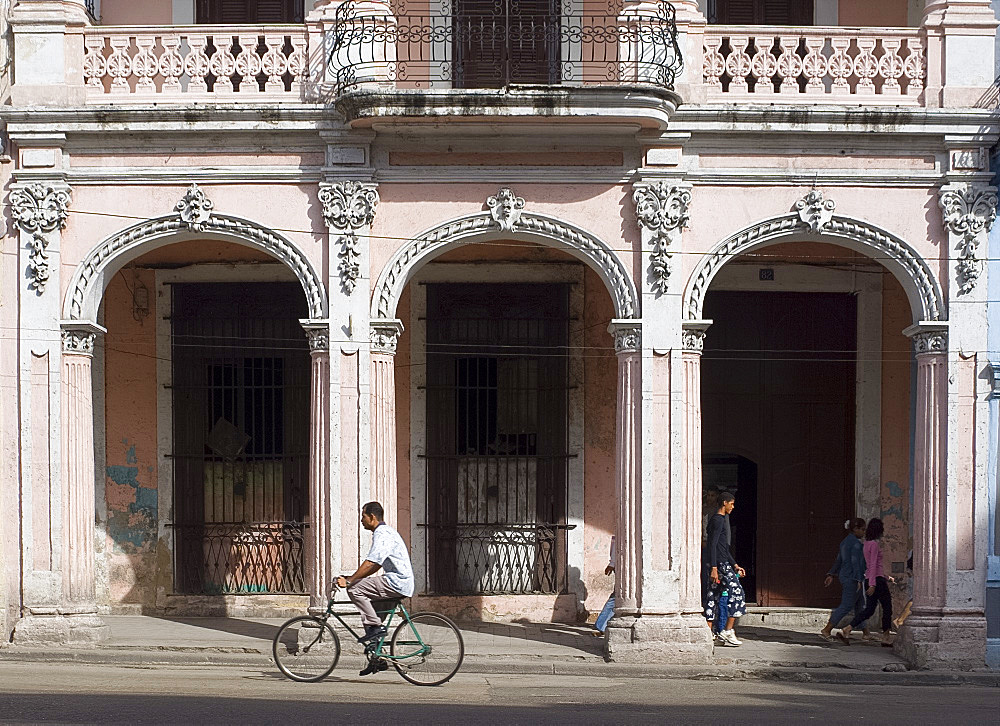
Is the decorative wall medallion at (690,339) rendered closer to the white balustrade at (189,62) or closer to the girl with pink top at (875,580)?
the girl with pink top at (875,580)

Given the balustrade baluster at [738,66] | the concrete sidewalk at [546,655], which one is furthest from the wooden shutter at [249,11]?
the concrete sidewalk at [546,655]

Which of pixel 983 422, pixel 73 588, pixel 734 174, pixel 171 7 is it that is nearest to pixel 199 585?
pixel 73 588

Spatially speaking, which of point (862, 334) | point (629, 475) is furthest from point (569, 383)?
point (862, 334)

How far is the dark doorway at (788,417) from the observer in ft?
49.2

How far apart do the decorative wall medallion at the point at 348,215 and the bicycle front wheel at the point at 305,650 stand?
127 inches

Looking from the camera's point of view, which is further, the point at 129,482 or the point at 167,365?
the point at 167,365

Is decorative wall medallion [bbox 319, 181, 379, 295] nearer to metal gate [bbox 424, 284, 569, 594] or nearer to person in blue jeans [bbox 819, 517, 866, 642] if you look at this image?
metal gate [bbox 424, 284, 569, 594]

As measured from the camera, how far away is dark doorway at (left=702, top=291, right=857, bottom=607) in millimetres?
14992

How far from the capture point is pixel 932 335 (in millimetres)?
12664

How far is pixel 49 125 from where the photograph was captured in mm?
12539

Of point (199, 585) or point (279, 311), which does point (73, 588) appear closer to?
point (199, 585)

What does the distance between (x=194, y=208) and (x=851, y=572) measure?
736cm

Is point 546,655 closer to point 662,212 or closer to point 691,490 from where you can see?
point 691,490

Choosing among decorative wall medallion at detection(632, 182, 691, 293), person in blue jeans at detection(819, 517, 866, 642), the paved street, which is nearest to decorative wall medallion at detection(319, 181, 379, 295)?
decorative wall medallion at detection(632, 182, 691, 293)
